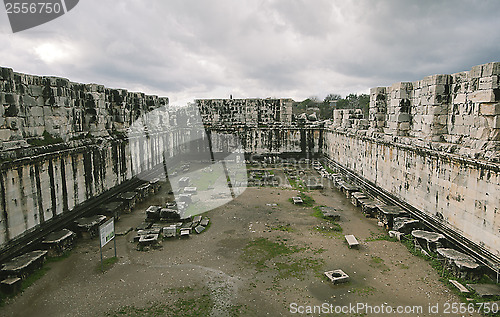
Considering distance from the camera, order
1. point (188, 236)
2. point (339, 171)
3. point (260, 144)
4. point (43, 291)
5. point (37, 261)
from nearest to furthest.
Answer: point (43, 291) → point (37, 261) → point (188, 236) → point (339, 171) → point (260, 144)

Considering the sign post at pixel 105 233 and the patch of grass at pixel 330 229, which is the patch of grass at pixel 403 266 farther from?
the sign post at pixel 105 233

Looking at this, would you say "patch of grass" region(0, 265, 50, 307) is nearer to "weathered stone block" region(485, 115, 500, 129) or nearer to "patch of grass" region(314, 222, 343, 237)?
"patch of grass" region(314, 222, 343, 237)

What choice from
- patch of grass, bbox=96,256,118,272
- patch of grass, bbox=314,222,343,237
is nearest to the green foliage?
patch of grass, bbox=314,222,343,237

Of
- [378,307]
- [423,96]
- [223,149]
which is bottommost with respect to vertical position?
[378,307]

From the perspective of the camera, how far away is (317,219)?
1050cm

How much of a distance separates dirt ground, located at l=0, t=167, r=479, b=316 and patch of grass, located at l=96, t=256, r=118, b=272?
10 centimetres

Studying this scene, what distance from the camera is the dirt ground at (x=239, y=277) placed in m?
5.82

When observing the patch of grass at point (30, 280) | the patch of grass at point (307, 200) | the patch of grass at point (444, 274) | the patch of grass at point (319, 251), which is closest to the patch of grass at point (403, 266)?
the patch of grass at point (444, 274)

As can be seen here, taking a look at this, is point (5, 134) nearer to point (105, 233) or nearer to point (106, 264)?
point (105, 233)

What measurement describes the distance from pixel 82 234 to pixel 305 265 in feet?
22.0

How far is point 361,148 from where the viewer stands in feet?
45.4

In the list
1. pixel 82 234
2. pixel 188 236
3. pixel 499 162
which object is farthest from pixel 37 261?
pixel 499 162

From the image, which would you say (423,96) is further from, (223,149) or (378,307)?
(223,149)

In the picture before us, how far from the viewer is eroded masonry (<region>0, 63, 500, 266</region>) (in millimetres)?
7012
